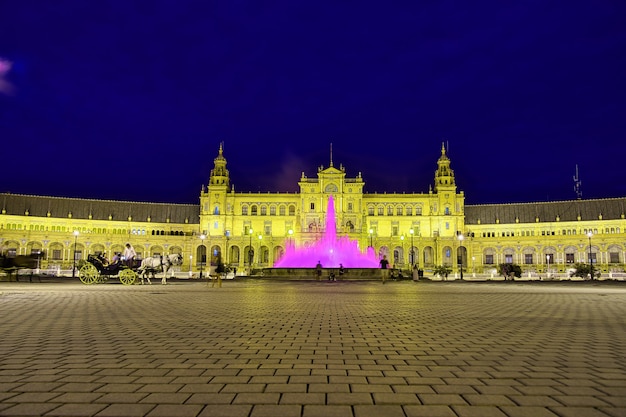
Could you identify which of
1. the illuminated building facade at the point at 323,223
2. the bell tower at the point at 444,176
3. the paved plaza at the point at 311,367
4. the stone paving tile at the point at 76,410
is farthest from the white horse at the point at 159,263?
the bell tower at the point at 444,176

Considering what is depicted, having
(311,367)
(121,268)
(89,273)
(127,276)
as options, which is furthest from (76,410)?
(89,273)

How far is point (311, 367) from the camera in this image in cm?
581

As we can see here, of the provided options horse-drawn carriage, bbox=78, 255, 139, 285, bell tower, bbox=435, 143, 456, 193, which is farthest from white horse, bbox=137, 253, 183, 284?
bell tower, bbox=435, 143, 456, 193

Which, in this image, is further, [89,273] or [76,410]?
[89,273]

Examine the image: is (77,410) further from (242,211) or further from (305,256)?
(242,211)

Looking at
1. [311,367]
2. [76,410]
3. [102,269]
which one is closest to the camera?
[76,410]

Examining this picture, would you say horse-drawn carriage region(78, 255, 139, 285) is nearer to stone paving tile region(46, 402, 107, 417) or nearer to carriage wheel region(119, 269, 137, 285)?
carriage wheel region(119, 269, 137, 285)

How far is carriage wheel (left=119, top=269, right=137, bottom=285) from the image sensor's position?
30.4 m

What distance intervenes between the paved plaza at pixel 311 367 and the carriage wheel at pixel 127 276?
66.3 ft

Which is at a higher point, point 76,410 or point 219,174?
point 219,174

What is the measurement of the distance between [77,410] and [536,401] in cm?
394

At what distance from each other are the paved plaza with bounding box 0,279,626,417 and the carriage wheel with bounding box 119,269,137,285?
20220 mm

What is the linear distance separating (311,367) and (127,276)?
89.7 feet

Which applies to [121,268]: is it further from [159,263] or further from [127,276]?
[159,263]
